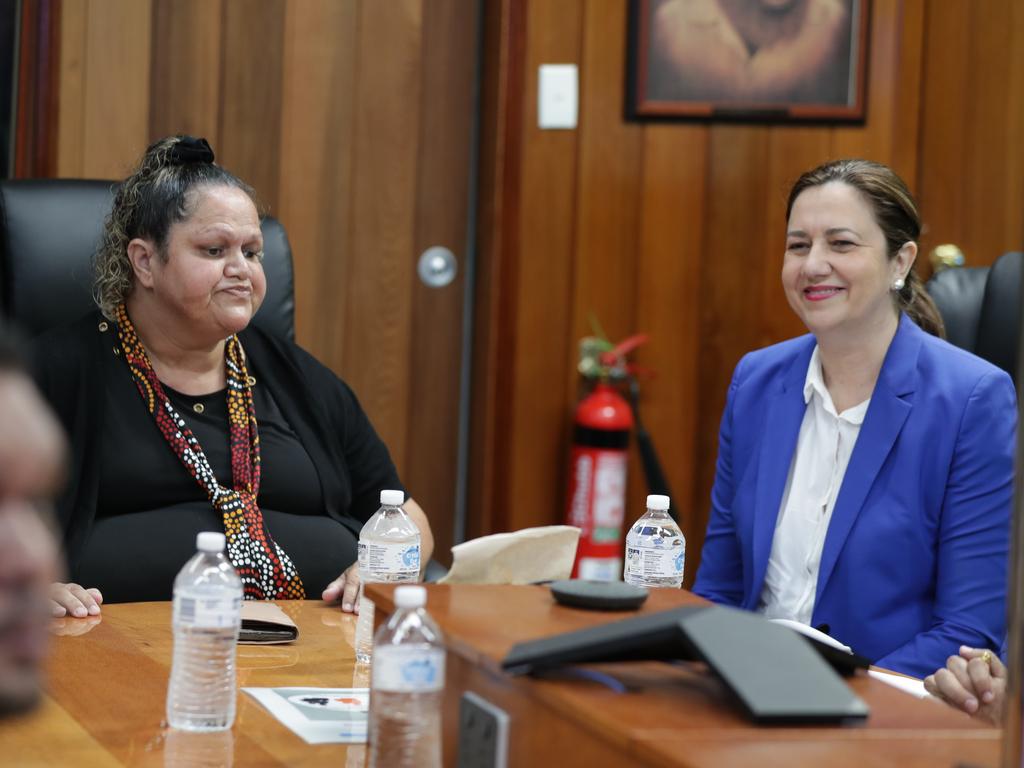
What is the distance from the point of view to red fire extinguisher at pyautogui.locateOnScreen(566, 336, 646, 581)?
3457 mm

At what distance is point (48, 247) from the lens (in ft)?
7.75

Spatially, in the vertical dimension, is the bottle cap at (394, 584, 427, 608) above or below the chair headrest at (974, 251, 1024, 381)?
below

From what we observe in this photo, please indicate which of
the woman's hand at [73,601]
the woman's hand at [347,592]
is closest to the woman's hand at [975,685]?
the woman's hand at [347,592]

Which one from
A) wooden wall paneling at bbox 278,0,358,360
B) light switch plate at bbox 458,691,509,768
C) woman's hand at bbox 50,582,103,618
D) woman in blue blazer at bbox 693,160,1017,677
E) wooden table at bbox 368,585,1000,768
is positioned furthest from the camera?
wooden wall paneling at bbox 278,0,358,360

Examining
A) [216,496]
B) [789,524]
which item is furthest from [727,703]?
[216,496]

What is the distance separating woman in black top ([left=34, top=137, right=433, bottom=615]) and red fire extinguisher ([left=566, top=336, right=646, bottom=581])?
1.06 metres

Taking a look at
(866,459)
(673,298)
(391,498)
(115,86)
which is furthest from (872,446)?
(115,86)

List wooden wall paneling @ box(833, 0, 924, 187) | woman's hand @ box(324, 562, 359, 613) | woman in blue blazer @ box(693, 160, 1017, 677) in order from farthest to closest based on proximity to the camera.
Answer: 1. wooden wall paneling @ box(833, 0, 924, 187)
2. woman in blue blazer @ box(693, 160, 1017, 677)
3. woman's hand @ box(324, 562, 359, 613)

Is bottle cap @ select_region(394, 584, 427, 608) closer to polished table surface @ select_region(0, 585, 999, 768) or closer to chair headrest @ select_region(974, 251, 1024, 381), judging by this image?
polished table surface @ select_region(0, 585, 999, 768)

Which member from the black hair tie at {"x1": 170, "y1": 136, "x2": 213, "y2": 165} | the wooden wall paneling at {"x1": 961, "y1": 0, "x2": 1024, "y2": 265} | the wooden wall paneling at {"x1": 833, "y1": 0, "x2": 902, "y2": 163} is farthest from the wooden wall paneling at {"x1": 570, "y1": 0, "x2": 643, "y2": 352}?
the black hair tie at {"x1": 170, "y1": 136, "x2": 213, "y2": 165}

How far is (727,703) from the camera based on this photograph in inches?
40.7

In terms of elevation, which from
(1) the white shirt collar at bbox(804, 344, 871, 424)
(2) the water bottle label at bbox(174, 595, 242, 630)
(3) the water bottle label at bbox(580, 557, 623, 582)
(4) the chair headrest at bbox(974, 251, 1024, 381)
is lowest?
(3) the water bottle label at bbox(580, 557, 623, 582)

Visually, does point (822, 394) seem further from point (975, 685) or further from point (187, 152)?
point (187, 152)

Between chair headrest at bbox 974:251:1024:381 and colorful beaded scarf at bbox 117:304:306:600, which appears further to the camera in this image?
chair headrest at bbox 974:251:1024:381
